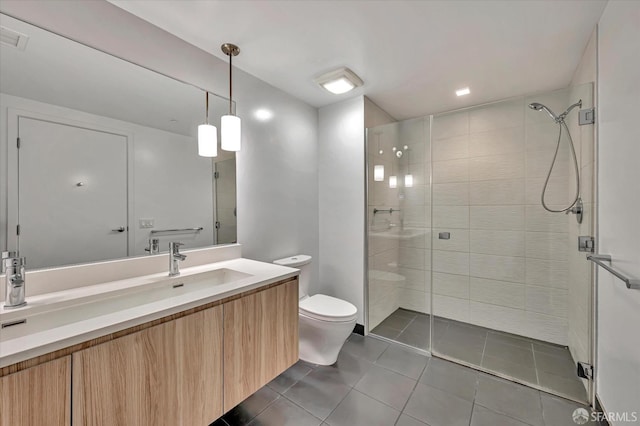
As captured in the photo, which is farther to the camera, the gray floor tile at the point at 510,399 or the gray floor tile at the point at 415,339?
the gray floor tile at the point at 415,339

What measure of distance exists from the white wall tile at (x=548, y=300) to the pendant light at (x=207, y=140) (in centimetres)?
290

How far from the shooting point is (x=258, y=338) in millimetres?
1337

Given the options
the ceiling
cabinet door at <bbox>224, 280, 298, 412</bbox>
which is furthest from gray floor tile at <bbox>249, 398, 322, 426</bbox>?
the ceiling

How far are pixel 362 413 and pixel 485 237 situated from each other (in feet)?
6.37

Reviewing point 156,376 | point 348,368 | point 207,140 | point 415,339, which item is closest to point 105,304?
point 156,376

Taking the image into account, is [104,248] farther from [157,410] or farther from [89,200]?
[157,410]

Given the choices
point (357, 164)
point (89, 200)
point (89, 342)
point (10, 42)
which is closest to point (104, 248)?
point (89, 200)

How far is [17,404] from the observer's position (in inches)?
27.7

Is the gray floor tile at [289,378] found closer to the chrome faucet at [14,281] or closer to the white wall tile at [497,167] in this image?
the chrome faucet at [14,281]

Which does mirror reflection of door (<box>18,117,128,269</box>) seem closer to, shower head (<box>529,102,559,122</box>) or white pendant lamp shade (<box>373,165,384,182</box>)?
white pendant lamp shade (<box>373,165,384,182</box>)

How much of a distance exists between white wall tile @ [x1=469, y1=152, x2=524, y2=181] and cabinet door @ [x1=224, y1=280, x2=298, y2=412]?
2.14m

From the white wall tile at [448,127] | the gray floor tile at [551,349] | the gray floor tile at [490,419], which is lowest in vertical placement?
the gray floor tile at [490,419]

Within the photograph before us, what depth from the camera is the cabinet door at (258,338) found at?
121cm

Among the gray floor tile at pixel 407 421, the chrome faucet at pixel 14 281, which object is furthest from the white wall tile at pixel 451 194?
the chrome faucet at pixel 14 281
